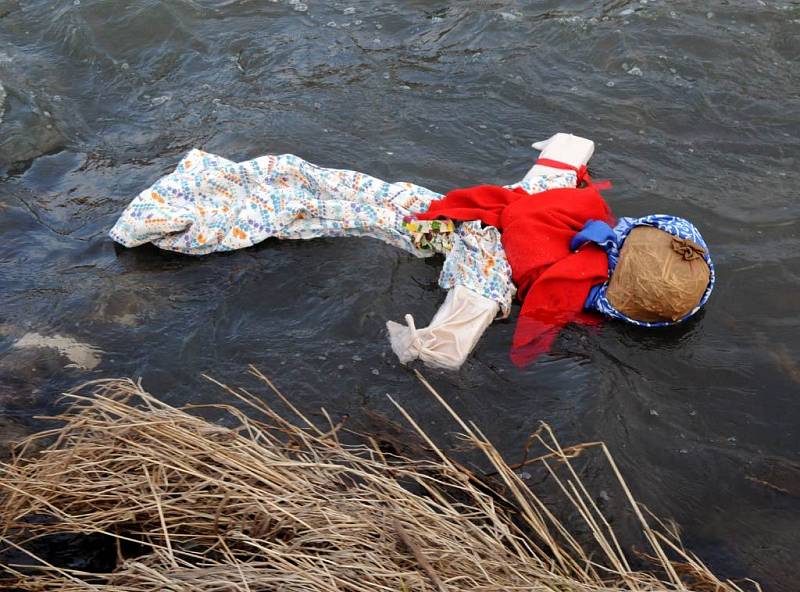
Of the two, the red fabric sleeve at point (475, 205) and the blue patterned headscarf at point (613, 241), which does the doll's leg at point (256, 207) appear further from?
the blue patterned headscarf at point (613, 241)

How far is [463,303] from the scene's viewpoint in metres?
4.12

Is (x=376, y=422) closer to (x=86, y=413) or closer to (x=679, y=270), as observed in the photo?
(x=86, y=413)

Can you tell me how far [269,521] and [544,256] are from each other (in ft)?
7.14

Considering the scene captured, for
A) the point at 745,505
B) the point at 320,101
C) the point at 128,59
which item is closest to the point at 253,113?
the point at 320,101

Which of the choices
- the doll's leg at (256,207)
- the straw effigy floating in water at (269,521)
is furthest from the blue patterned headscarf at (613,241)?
the straw effigy floating in water at (269,521)

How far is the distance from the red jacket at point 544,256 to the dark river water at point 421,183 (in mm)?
141

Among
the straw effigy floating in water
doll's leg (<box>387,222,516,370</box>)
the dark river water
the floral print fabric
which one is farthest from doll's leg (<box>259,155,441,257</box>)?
the straw effigy floating in water

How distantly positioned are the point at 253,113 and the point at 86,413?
3854mm

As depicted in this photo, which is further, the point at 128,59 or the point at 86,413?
the point at 128,59

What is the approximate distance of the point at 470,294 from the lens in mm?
4164

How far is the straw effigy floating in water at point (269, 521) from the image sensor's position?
2428 mm

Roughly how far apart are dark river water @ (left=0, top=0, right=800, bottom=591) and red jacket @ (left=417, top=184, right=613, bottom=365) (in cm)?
14

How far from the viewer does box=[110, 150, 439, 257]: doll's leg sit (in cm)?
468

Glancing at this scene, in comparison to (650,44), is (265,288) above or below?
below
